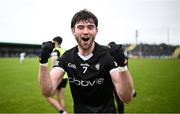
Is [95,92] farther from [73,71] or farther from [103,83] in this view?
[73,71]

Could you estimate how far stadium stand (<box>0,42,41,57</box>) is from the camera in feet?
261

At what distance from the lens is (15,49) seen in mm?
83438

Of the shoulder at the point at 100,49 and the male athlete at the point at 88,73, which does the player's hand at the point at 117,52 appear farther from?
the shoulder at the point at 100,49

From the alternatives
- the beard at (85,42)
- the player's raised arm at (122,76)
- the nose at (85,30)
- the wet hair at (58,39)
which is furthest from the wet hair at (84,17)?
the wet hair at (58,39)

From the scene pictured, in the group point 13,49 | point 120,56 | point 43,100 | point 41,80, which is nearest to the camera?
point 120,56

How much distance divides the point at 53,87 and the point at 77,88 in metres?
0.33

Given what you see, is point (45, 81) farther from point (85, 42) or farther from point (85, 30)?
point (85, 30)

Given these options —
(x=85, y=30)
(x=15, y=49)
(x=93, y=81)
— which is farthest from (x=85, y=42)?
(x=15, y=49)

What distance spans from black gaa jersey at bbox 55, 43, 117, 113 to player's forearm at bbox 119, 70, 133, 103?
33cm

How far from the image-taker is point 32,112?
8516 mm

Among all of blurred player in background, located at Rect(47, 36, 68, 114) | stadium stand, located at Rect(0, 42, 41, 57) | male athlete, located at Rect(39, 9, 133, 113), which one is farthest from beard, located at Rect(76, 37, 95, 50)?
stadium stand, located at Rect(0, 42, 41, 57)

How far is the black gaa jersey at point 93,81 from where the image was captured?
11.8ft

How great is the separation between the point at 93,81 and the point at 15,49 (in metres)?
83.3

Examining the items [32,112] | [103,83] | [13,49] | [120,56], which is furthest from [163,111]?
[13,49]
